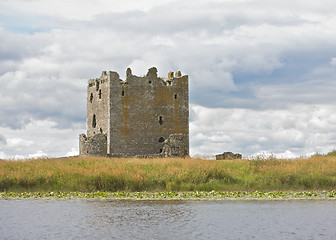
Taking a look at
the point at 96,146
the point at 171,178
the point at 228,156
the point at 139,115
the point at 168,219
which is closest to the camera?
the point at 168,219

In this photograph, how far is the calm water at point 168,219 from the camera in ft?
46.4

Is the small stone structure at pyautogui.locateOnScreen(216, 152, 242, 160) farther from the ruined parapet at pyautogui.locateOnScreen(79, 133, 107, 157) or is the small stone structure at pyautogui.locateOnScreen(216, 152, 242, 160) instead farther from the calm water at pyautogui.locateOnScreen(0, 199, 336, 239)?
the calm water at pyautogui.locateOnScreen(0, 199, 336, 239)

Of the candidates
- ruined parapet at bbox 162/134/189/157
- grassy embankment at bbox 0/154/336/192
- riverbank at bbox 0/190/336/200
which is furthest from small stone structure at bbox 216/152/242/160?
riverbank at bbox 0/190/336/200

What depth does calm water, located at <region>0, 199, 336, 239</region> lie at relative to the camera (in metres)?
14.1

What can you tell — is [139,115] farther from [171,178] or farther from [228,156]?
[171,178]

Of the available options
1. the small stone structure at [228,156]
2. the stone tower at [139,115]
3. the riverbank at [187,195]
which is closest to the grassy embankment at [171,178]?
the riverbank at [187,195]

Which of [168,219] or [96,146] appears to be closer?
[168,219]

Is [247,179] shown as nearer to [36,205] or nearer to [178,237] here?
[36,205]

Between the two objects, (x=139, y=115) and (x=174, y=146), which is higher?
(x=139, y=115)

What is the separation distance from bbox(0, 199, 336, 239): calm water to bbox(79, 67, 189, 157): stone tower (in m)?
28.2

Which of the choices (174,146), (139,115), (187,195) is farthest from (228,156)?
(187,195)

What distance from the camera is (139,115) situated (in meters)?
52.1

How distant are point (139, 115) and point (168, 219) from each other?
3580cm

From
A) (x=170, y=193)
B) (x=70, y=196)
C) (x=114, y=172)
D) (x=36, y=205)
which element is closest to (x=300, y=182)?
(x=170, y=193)
